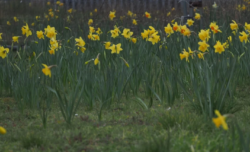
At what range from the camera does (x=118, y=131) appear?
2.27 m

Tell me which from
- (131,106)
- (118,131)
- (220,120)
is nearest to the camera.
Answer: (220,120)

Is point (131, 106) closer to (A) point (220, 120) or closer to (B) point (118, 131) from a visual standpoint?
(B) point (118, 131)

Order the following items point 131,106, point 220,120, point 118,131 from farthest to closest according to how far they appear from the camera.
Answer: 1. point 131,106
2. point 118,131
3. point 220,120

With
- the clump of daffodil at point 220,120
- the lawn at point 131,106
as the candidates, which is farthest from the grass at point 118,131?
the clump of daffodil at point 220,120

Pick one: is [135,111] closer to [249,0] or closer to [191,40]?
[191,40]

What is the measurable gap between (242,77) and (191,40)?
0.88 meters

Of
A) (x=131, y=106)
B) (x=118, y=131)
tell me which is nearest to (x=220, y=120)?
(x=118, y=131)

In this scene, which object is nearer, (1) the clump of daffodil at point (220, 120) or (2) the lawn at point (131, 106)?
(1) the clump of daffodil at point (220, 120)

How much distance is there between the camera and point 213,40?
3.83 meters

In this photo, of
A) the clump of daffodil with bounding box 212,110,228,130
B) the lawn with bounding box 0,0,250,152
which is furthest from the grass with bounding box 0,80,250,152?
the clump of daffodil with bounding box 212,110,228,130

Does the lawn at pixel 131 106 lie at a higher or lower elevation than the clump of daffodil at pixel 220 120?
lower

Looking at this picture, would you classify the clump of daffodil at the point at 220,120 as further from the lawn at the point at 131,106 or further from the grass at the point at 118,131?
the grass at the point at 118,131

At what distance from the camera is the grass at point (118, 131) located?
1.96 metres

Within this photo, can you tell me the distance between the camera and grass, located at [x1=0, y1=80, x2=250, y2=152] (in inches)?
77.0
